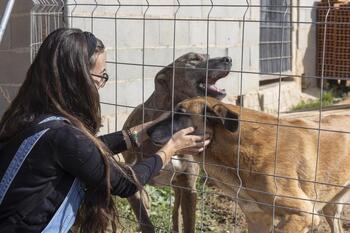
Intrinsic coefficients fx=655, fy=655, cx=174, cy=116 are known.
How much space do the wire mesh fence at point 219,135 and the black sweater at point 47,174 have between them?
2.80 ft

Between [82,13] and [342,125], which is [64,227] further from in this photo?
[82,13]

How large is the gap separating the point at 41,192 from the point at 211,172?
78.7 inches

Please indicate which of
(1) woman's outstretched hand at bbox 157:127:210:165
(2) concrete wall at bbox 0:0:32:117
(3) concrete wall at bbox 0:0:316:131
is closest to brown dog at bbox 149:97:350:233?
(3) concrete wall at bbox 0:0:316:131

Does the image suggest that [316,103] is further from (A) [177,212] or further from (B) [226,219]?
(A) [177,212]

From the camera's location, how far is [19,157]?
8.84 feet

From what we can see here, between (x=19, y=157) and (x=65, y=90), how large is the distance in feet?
1.14

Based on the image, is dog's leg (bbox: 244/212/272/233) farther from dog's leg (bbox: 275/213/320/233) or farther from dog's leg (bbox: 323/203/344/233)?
dog's leg (bbox: 323/203/344/233)

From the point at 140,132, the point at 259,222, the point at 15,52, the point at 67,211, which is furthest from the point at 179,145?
the point at 15,52

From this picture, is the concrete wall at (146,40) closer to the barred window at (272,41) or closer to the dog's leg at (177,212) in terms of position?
the dog's leg at (177,212)

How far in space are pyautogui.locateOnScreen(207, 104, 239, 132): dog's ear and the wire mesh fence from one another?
0.10 ft

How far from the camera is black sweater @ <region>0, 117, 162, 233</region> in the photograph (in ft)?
8.75

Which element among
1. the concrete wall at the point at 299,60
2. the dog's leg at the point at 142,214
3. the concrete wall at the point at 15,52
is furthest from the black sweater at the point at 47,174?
the concrete wall at the point at 299,60

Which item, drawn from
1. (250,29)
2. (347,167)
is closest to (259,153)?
(347,167)

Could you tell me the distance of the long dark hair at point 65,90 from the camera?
9.12ft
